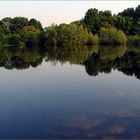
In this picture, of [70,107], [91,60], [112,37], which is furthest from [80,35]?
[70,107]

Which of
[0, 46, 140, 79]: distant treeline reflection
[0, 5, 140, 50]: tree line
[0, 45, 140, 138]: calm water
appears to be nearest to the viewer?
[0, 45, 140, 138]: calm water

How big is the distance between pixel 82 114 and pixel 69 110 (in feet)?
2.05

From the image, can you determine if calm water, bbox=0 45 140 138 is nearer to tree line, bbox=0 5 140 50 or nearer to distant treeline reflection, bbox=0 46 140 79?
distant treeline reflection, bbox=0 46 140 79

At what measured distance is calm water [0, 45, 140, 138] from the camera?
315 inches

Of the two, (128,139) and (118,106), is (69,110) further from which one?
(128,139)

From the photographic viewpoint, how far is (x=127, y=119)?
29.7 feet

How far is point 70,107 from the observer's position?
10.6 meters

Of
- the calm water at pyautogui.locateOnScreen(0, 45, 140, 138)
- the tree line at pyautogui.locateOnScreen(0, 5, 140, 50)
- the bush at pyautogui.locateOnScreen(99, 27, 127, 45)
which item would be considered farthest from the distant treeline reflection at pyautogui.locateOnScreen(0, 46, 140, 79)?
the bush at pyautogui.locateOnScreen(99, 27, 127, 45)

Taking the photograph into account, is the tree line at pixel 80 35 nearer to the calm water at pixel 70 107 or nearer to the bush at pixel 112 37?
the bush at pixel 112 37

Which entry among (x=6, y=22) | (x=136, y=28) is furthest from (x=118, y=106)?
(x=6, y=22)

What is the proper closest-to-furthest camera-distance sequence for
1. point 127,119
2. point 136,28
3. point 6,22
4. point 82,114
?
point 127,119 < point 82,114 < point 136,28 < point 6,22

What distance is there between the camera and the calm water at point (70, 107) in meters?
8.00

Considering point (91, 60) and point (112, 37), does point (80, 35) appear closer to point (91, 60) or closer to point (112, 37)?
point (112, 37)

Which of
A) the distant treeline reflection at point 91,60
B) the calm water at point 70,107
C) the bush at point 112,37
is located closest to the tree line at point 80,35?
the bush at point 112,37
